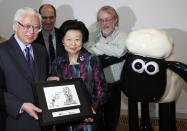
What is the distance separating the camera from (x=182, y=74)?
56.7 inches

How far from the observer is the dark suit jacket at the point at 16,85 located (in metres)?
1.24

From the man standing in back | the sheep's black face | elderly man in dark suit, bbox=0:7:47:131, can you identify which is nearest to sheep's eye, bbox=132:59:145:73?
the sheep's black face

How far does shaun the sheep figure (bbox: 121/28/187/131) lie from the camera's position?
144 centimetres

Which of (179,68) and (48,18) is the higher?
(48,18)

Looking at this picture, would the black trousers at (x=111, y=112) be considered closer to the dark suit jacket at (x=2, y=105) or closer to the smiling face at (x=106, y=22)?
the smiling face at (x=106, y=22)

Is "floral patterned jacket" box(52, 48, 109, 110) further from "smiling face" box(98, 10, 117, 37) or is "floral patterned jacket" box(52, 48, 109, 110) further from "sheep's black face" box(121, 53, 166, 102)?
"smiling face" box(98, 10, 117, 37)

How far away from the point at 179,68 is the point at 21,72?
76 centimetres

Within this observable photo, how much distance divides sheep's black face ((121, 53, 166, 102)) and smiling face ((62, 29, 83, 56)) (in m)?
0.29

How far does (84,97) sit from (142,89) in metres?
0.35

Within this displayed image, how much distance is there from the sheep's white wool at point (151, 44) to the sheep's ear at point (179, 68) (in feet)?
0.16

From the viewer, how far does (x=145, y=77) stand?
148 centimetres

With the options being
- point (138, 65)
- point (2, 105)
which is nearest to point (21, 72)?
point (2, 105)

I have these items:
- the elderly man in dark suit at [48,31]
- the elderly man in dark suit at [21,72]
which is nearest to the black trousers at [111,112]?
the elderly man in dark suit at [48,31]

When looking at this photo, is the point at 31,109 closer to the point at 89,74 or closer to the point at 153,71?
the point at 89,74
